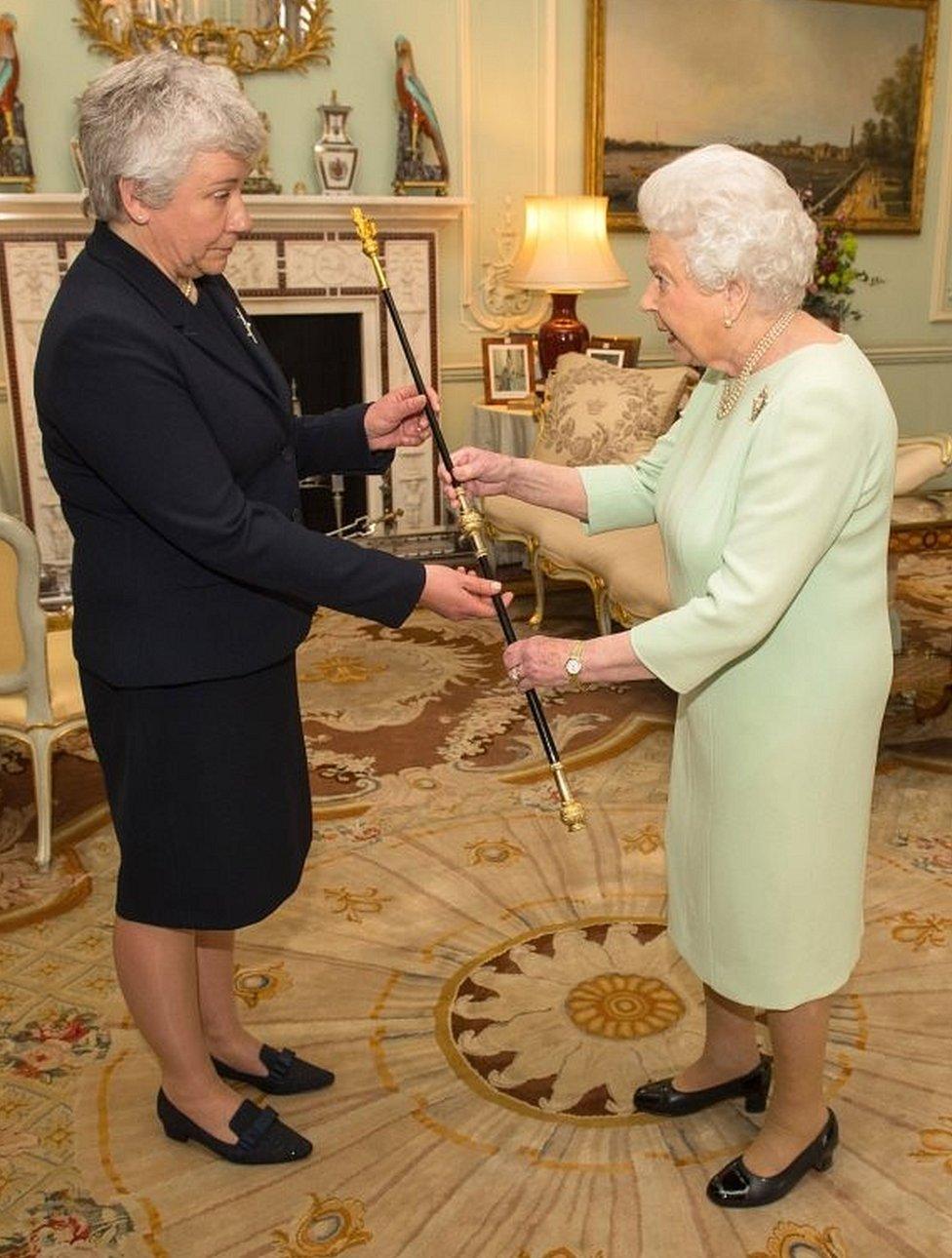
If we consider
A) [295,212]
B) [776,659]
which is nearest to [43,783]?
[776,659]

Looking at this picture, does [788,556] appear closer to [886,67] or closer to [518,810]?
[518,810]

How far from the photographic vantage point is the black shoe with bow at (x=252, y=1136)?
7.06 feet

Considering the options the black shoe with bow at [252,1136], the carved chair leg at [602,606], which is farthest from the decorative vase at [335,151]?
the black shoe with bow at [252,1136]

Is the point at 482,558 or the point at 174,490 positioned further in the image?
the point at 482,558

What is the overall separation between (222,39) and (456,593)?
4.88 m

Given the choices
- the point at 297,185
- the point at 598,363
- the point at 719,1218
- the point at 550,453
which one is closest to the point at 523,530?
the point at 550,453

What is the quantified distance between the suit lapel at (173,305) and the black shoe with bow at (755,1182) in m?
1.50

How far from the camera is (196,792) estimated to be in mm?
1939

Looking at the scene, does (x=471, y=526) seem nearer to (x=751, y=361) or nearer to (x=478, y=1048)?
(x=751, y=361)

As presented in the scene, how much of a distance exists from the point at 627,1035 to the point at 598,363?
11.4 ft

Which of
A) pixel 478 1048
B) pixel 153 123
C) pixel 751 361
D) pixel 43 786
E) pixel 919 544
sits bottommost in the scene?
pixel 478 1048

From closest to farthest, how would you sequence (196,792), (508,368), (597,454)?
(196,792) → (597,454) → (508,368)

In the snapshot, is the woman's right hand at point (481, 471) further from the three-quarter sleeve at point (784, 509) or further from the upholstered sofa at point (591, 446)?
the upholstered sofa at point (591, 446)

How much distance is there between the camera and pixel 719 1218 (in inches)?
80.2
